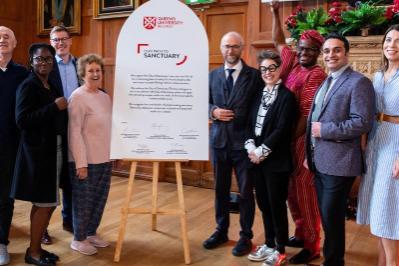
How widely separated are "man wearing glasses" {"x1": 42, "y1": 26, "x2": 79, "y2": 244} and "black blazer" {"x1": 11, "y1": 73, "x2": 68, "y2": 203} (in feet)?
1.76

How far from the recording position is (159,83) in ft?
8.41

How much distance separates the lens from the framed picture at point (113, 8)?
5.02 metres

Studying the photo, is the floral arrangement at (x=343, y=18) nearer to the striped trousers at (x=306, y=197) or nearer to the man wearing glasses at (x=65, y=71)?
the striped trousers at (x=306, y=197)

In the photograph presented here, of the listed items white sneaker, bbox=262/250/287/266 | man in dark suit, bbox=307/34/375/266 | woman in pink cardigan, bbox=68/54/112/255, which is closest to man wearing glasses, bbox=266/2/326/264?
white sneaker, bbox=262/250/287/266

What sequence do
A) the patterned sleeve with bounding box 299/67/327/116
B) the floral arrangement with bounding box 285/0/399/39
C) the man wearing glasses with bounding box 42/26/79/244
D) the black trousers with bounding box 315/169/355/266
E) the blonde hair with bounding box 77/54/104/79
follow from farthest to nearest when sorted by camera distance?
1. the floral arrangement with bounding box 285/0/399/39
2. the man wearing glasses with bounding box 42/26/79/244
3. the blonde hair with bounding box 77/54/104/79
4. the patterned sleeve with bounding box 299/67/327/116
5. the black trousers with bounding box 315/169/355/266

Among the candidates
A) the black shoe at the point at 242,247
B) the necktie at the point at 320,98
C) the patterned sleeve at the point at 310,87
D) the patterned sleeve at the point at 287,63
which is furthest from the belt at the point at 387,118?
the black shoe at the point at 242,247

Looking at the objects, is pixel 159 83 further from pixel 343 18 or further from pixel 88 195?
pixel 343 18

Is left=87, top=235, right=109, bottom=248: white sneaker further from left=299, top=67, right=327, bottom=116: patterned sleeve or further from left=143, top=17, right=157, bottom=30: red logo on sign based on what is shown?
left=299, top=67, right=327, bottom=116: patterned sleeve

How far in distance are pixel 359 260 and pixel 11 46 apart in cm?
281

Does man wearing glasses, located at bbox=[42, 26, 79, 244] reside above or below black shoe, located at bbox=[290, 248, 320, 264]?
above

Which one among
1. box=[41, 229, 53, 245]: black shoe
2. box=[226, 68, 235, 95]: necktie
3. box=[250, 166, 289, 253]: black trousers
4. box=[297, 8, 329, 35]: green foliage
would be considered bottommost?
box=[41, 229, 53, 245]: black shoe

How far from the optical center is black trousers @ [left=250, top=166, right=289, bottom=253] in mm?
2496

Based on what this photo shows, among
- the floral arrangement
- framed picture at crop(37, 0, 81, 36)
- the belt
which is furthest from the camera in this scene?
framed picture at crop(37, 0, 81, 36)

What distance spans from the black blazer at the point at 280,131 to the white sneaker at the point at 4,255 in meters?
1.76
